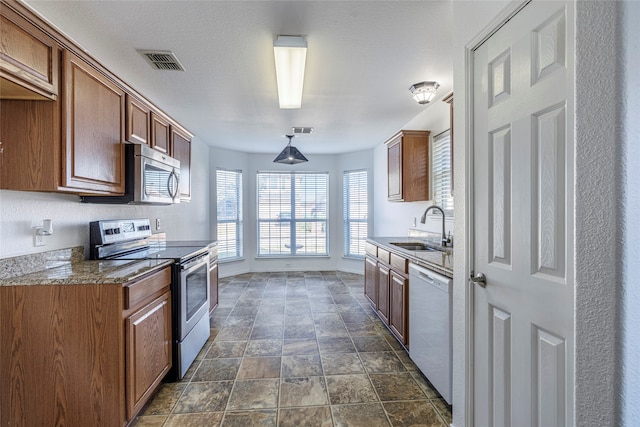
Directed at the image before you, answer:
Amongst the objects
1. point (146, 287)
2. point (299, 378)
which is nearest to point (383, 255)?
point (299, 378)

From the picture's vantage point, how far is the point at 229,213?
5.55m

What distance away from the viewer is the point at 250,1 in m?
1.56

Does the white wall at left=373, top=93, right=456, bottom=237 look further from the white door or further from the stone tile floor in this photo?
the white door

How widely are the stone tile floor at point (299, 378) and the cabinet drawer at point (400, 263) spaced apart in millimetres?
734

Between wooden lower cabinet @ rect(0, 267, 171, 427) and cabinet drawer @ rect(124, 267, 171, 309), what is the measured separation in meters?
0.01

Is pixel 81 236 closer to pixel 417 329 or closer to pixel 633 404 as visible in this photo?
pixel 417 329

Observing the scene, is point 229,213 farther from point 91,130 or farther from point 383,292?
point 91,130

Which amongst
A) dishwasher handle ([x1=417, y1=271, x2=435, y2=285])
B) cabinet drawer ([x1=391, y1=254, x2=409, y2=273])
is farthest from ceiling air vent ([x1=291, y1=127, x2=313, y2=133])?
dishwasher handle ([x1=417, y1=271, x2=435, y2=285])

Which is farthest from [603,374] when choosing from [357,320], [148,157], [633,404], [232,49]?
[148,157]

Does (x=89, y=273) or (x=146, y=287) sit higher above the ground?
(x=89, y=273)

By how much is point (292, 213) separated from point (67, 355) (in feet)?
14.9

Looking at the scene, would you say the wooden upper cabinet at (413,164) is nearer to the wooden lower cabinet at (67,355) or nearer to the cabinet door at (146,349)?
the cabinet door at (146,349)

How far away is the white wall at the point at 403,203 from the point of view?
3.21 m

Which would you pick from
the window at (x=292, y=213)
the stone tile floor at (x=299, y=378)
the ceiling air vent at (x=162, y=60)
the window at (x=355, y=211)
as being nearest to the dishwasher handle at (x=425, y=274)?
the stone tile floor at (x=299, y=378)
